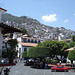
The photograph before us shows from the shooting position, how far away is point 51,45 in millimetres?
52938

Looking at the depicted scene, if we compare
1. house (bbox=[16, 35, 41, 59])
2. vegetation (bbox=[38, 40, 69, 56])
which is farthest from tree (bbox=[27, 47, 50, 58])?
house (bbox=[16, 35, 41, 59])

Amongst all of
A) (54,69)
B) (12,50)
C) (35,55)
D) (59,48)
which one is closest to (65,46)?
(59,48)

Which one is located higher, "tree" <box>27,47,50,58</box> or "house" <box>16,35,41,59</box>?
"house" <box>16,35,41,59</box>

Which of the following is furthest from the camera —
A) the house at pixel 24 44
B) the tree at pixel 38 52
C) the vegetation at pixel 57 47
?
the house at pixel 24 44

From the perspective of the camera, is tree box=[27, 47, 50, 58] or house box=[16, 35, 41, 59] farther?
house box=[16, 35, 41, 59]

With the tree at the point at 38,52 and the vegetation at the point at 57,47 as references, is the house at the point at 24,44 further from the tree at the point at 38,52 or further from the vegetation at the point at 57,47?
the tree at the point at 38,52

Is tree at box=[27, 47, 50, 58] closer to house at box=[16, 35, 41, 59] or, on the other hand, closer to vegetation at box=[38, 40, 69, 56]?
vegetation at box=[38, 40, 69, 56]

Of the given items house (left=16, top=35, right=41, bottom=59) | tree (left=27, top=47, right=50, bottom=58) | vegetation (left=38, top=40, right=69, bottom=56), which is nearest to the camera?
tree (left=27, top=47, right=50, bottom=58)

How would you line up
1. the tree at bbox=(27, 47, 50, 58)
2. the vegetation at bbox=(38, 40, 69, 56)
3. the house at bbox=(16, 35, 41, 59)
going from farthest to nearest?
Answer: the house at bbox=(16, 35, 41, 59) → the vegetation at bbox=(38, 40, 69, 56) → the tree at bbox=(27, 47, 50, 58)

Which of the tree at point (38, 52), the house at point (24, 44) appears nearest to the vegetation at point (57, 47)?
the house at point (24, 44)

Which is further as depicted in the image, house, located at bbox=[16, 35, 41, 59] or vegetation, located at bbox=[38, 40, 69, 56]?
house, located at bbox=[16, 35, 41, 59]

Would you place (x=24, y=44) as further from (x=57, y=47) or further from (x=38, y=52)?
(x=38, y=52)

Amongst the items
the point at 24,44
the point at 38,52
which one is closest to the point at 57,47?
the point at 38,52

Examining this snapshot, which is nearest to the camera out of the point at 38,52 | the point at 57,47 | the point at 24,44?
the point at 38,52
